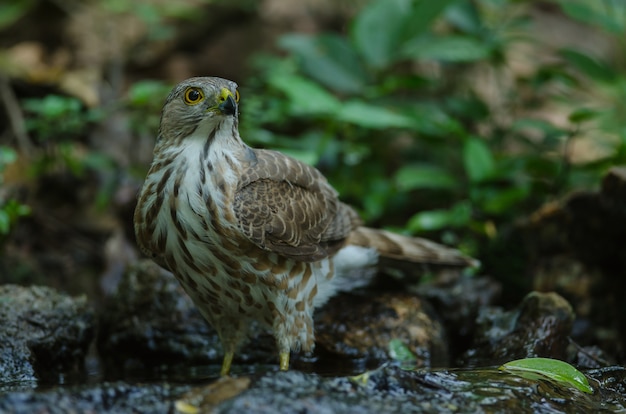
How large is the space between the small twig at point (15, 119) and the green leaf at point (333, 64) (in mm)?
3192

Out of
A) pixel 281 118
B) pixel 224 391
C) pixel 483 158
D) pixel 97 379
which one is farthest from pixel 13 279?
pixel 483 158

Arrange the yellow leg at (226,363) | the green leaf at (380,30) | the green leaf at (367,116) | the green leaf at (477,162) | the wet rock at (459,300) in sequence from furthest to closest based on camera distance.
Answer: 1. the green leaf at (380,30)
2. the green leaf at (477,162)
3. the green leaf at (367,116)
4. the wet rock at (459,300)
5. the yellow leg at (226,363)

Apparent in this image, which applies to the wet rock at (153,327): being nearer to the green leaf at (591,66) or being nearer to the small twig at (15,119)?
the small twig at (15,119)

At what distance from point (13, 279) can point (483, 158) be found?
4631 millimetres

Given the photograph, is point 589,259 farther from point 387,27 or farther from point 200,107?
point 200,107

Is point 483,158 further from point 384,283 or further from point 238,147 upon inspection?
point 238,147

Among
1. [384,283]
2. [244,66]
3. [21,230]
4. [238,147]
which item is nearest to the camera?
[238,147]

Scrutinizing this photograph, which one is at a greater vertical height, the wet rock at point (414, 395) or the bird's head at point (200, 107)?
the bird's head at point (200, 107)

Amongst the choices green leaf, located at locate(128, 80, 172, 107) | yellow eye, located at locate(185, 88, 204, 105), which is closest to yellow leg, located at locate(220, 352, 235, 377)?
yellow eye, located at locate(185, 88, 204, 105)

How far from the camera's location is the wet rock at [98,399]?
311 centimetres

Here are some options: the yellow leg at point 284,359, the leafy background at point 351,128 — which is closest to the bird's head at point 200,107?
the yellow leg at point 284,359

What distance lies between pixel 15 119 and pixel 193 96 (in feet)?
16.4

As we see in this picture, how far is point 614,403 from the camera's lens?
4.03 meters

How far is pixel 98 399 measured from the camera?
325 cm
